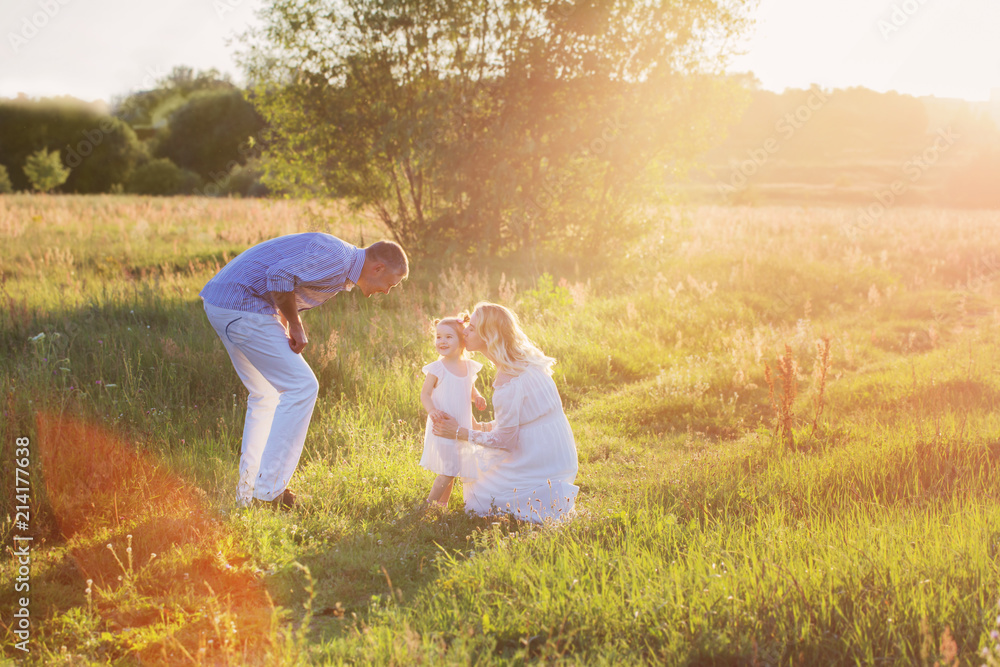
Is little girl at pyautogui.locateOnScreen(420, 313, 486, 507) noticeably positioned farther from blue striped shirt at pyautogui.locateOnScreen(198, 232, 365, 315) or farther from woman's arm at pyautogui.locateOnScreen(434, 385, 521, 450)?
blue striped shirt at pyautogui.locateOnScreen(198, 232, 365, 315)

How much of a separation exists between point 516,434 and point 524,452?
134 mm

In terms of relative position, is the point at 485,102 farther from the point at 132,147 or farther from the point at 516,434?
the point at 132,147

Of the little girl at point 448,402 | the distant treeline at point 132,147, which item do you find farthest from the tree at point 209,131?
the little girl at point 448,402

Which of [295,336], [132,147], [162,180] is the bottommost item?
[295,336]

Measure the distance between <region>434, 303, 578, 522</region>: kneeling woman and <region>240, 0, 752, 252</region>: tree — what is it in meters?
8.90

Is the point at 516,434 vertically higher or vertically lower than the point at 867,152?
Answer: lower

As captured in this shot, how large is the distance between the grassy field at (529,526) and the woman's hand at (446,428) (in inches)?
21.1

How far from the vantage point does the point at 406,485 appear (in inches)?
183

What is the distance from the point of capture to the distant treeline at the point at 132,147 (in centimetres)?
4494

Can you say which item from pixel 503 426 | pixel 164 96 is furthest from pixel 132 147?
pixel 503 426

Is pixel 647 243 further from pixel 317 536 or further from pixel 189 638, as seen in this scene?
pixel 189 638

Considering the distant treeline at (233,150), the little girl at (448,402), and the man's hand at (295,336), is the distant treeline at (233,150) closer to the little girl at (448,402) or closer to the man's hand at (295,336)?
the man's hand at (295,336)

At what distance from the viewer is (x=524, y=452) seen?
434 centimetres

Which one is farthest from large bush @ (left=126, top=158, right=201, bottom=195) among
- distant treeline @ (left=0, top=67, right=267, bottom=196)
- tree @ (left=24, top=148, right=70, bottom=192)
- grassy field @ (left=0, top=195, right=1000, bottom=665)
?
grassy field @ (left=0, top=195, right=1000, bottom=665)
